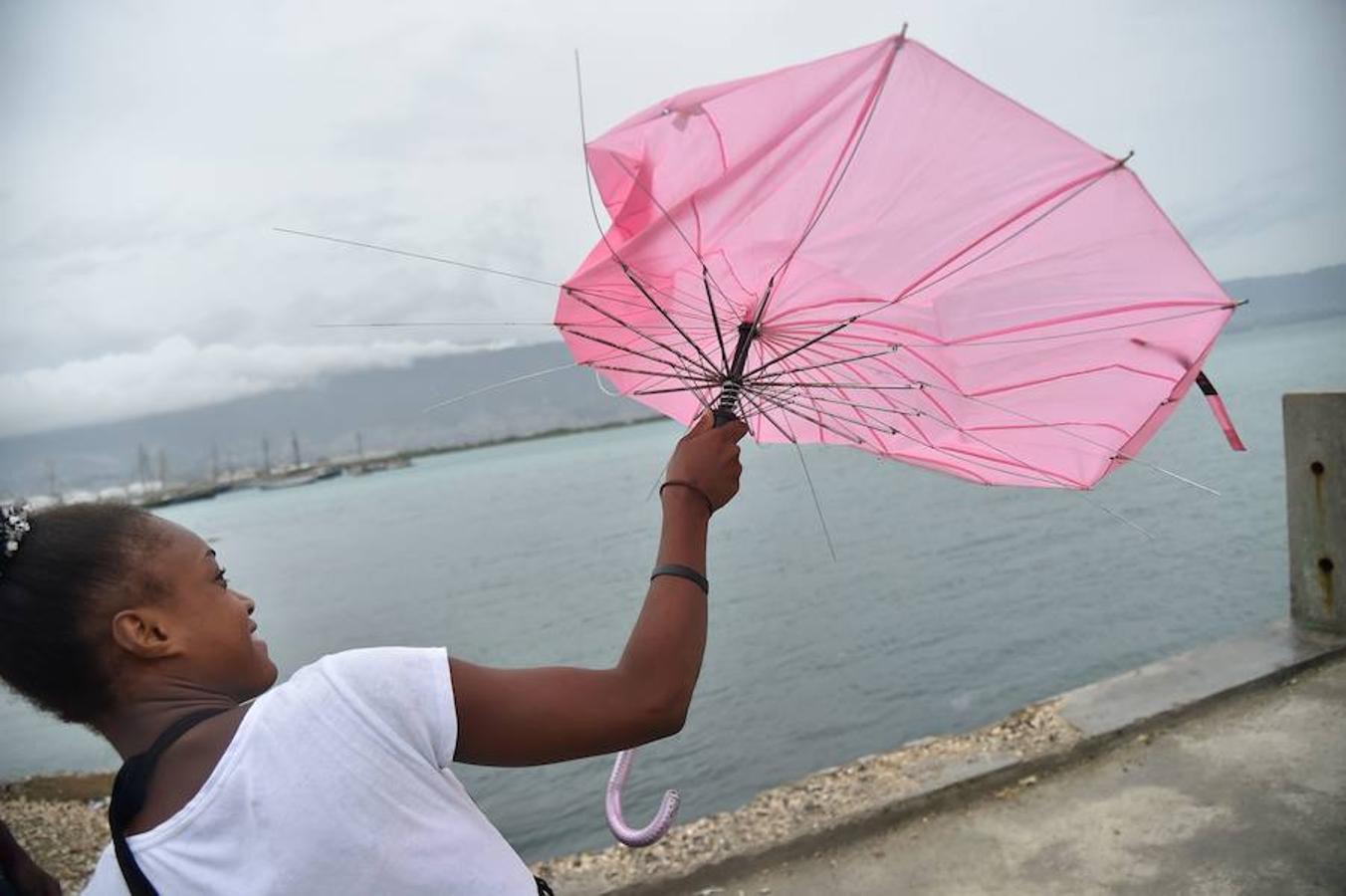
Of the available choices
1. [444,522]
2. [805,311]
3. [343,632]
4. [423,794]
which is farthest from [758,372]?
[444,522]

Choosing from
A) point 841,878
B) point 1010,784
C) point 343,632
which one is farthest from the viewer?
point 343,632

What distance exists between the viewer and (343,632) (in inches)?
925

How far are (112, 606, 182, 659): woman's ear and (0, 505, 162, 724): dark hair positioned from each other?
24 millimetres

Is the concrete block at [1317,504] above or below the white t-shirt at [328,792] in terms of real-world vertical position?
below

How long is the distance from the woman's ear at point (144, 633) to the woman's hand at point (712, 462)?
2.61ft

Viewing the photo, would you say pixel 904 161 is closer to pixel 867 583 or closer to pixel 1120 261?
pixel 1120 261

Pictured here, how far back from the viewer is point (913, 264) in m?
2.16

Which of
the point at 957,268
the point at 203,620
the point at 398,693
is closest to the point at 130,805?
the point at 203,620

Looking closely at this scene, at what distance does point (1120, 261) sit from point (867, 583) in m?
17.6

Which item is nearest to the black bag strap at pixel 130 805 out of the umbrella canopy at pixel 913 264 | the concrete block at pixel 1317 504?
the umbrella canopy at pixel 913 264

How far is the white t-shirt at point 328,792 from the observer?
1.14 metres

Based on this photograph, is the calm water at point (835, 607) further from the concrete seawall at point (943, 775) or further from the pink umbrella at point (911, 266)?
the pink umbrella at point (911, 266)

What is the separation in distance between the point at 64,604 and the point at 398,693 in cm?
51

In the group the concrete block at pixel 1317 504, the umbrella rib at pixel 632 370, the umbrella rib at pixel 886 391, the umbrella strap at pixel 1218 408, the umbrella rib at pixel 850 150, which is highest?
the umbrella rib at pixel 850 150
